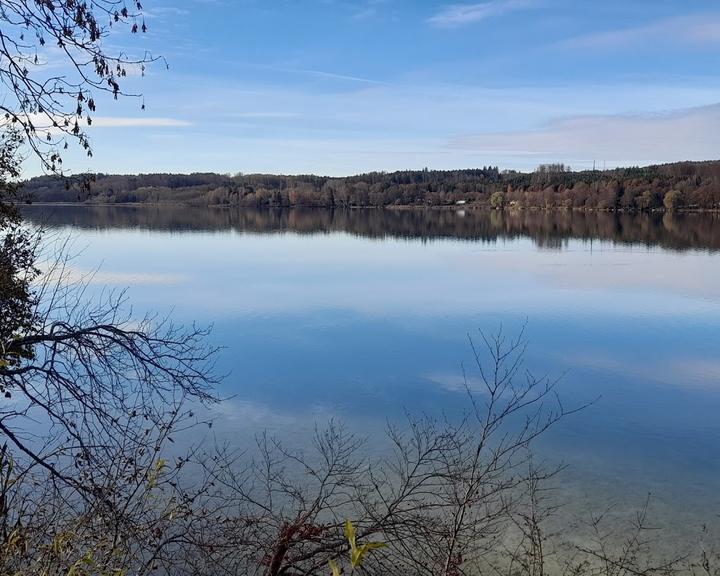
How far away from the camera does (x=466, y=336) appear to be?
13031mm

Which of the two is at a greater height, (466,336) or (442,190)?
(442,190)

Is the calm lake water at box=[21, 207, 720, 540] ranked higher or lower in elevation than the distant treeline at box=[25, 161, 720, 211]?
lower

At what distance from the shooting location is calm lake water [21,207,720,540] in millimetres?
7711

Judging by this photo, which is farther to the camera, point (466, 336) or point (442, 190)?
point (442, 190)

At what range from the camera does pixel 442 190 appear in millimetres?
104938

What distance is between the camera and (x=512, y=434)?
8.04 metres

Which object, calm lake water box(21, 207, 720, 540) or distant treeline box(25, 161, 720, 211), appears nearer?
calm lake water box(21, 207, 720, 540)

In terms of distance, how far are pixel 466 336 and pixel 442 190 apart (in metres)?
94.2

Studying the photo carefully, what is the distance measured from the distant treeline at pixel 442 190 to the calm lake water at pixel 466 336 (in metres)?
50.3

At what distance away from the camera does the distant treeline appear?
76181 mm

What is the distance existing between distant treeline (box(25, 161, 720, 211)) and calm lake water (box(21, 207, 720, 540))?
50268 millimetres

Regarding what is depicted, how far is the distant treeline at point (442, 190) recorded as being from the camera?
7618 cm

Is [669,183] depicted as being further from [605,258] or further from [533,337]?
[533,337]

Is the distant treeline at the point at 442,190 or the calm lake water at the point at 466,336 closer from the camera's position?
the calm lake water at the point at 466,336
